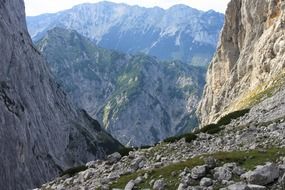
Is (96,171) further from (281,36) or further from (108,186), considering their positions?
(281,36)

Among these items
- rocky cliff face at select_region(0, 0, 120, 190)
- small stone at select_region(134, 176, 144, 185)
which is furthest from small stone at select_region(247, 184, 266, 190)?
rocky cliff face at select_region(0, 0, 120, 190)

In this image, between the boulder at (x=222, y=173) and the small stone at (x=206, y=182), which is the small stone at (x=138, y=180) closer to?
the boulder at (x=222, y=173)

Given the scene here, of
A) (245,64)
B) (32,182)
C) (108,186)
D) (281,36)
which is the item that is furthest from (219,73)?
(108,186)

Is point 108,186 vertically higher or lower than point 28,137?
higher

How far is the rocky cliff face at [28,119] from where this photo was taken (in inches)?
4843

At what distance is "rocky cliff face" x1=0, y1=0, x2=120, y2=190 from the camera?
123000 mm

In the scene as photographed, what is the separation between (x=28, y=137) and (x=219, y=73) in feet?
192

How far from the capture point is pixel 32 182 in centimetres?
12356

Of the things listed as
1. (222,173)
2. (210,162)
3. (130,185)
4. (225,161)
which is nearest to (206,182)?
(222,173)

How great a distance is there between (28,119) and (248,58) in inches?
2640

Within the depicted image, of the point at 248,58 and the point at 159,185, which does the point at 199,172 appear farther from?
the point at 248,58

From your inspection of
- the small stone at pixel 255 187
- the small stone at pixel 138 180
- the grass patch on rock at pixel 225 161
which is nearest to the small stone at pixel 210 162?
the grass patch on rock at pixel 225 161

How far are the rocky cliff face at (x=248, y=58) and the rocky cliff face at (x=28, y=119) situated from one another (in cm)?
5007

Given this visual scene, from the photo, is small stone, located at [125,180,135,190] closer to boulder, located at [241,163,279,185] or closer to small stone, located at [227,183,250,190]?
boulder, located at [241,163,279,185]
